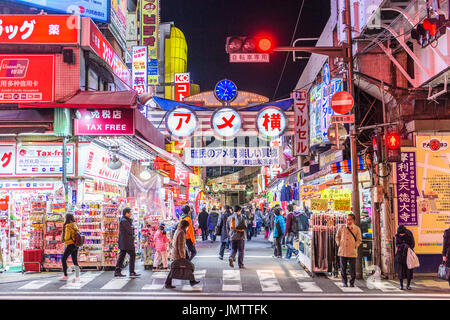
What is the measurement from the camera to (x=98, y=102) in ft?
45.6

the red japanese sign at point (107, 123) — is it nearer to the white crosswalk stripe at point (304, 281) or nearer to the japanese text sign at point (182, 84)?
the white crosswalk stripe at point (304, 281)

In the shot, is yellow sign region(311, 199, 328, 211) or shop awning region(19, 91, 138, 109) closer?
A: shop awning region(19, 91, 138, 109)

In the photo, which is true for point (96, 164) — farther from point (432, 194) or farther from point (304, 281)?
point (432, 194)

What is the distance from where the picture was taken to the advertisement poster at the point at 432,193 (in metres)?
13.4

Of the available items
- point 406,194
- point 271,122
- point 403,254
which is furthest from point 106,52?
point 403,254

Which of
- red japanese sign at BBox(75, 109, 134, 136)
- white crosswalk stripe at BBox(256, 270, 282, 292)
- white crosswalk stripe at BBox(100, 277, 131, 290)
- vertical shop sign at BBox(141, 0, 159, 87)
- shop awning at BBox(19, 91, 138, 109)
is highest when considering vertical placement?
vertical shop sign at BBox(141, 0, 159, 87)

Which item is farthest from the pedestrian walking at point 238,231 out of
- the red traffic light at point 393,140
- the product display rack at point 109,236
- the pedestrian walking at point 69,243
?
the red traffic light at point 393,140

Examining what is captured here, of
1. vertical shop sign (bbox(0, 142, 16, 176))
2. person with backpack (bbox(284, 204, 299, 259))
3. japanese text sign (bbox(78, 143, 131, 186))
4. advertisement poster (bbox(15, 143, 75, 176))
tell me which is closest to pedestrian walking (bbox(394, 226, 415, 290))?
person with backpack (bbox(284, 204, 299, 259))

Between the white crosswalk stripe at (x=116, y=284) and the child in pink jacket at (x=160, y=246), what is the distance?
150 centimetres

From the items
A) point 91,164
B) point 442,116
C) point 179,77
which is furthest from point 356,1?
point 179,77

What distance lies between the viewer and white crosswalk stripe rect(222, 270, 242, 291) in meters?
11.1

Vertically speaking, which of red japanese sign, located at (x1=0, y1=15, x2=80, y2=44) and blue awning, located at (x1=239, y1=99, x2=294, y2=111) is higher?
red japanese sign, located at (x1=0, y1=15, x2=80, y2=44)

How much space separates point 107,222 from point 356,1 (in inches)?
483

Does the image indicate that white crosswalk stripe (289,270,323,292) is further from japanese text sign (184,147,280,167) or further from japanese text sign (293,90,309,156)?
japanese text sign (293,90,309,156)
